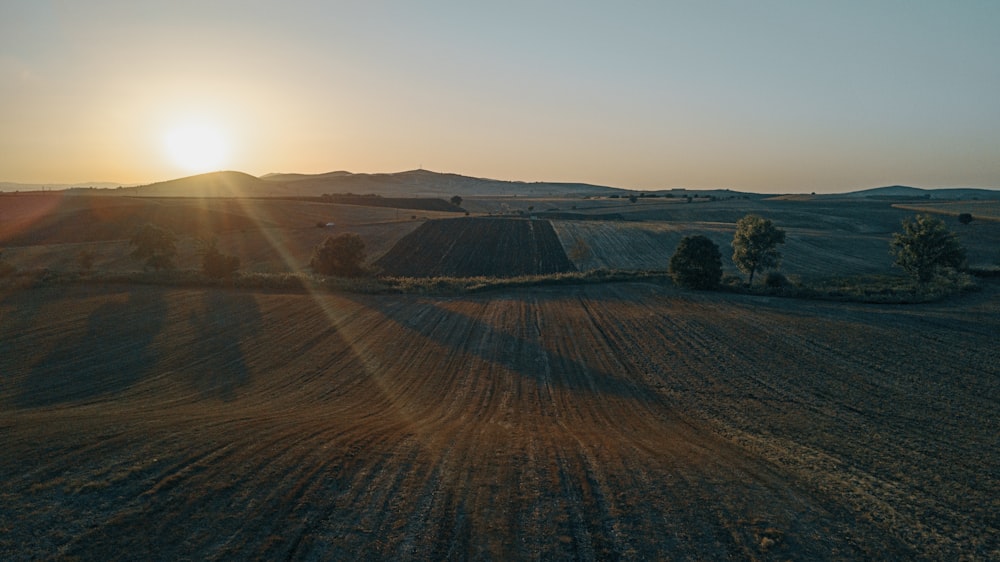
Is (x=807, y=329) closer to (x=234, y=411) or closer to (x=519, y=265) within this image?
(x=234, y=411)

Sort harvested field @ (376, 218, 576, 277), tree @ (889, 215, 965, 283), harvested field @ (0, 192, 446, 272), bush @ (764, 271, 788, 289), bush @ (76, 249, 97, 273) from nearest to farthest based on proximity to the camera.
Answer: bush @ (764, 271, 788, 289)
tree @ (889, 215, 965, 283)
bush @ (76, 249, 97, 273)
harvested field @ (376, 218, 576, 277)
harvested field @ (0, 192, 446, 272)

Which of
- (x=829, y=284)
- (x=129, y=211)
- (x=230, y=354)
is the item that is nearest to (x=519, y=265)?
(x=829, y=284)

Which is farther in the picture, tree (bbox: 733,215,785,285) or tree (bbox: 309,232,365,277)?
tree (bbox: 309,232,365,277)

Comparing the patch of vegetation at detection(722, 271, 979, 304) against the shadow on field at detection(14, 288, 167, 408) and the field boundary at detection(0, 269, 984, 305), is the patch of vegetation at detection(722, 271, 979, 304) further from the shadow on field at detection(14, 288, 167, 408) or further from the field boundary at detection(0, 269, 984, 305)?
the shadow on field at detection(14, 288, 167, 408)

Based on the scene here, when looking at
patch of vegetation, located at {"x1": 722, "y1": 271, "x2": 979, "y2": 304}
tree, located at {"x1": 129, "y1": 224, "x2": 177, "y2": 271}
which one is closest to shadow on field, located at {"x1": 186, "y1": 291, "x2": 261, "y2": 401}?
tree, located at {"x1": 129, "y1": 224, "x2": 177, "y2": 271}

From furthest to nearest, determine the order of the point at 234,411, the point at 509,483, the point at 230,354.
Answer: the point at 230,354 < the point at 234,411 < the point at 509,483

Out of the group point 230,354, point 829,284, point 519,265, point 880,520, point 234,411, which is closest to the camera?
point 880,520

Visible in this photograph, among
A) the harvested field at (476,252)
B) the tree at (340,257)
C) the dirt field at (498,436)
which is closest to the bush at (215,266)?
the tree at (340,257)
